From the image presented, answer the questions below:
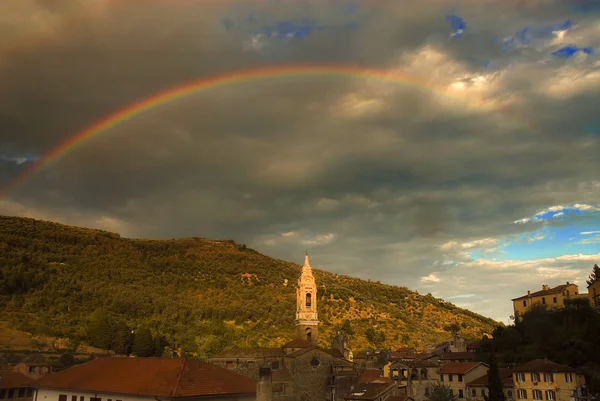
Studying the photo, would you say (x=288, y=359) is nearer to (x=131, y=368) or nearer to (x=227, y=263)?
(x=131, y=368)

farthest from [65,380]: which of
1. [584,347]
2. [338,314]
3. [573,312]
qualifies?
[338,314]

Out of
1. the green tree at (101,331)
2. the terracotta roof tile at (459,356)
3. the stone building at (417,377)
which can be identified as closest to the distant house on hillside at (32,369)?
the green tree at (101,331)

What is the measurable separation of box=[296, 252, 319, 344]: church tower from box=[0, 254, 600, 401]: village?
134 mm

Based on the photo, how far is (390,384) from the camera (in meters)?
44.5

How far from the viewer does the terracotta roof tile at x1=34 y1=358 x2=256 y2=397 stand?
30.4 m

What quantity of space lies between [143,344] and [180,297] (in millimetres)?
34458

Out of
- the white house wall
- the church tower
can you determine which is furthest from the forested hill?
the white house wall

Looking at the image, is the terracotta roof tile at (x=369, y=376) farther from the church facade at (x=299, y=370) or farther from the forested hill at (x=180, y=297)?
the forested hill at (x=180, y=297)

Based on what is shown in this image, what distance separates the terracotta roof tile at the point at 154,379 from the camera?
30438 mm

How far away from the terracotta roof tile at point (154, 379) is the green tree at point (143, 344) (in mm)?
30054

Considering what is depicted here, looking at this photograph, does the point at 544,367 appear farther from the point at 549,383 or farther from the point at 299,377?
the point at 299,377

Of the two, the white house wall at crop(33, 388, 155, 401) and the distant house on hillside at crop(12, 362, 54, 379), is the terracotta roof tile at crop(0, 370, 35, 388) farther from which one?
the distant house on hillside at crop(12, 362, 54, 379)

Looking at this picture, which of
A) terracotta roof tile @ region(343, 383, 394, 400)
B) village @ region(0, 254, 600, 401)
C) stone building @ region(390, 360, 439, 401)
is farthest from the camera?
stone building @ region(390, 360, 439, 401)

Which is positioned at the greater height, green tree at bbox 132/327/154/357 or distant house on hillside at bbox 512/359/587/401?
green tree at bbox 132/327/154/357
